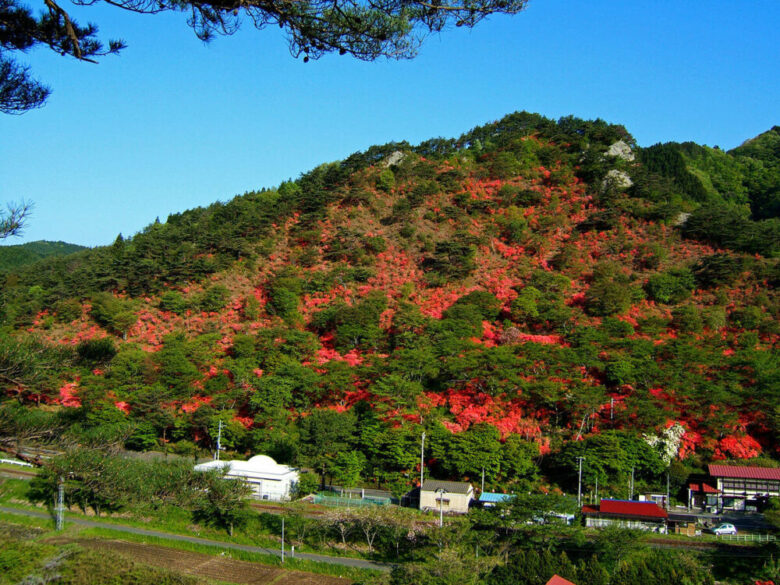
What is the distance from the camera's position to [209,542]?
68.0 ft

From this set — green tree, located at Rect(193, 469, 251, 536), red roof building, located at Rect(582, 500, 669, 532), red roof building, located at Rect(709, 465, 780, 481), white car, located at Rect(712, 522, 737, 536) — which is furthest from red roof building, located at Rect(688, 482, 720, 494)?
green tree, located at Rect(193, 469, 251, 536)

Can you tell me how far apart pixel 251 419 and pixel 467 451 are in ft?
38.1

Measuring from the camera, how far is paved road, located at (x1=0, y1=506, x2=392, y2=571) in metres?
18.9

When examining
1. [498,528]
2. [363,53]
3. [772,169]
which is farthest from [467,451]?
[772,169]

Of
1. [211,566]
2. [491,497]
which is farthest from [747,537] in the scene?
[211,566]

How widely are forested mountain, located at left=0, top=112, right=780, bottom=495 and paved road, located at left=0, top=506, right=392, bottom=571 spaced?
4.26 meters

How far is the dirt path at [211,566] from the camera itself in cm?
1728

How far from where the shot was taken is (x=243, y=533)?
71.2ft

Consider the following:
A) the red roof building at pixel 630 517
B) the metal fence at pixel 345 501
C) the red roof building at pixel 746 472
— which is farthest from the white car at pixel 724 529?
the metal fence at pixel 345 501

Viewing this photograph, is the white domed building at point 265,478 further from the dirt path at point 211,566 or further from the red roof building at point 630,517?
the red roof building at point 630,517

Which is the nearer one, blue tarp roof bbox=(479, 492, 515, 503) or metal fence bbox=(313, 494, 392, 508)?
blue tarp roof bbox=(479, 492, 515, 503)

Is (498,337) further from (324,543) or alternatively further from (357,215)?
(357,215)

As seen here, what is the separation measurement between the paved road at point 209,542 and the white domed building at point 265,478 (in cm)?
350

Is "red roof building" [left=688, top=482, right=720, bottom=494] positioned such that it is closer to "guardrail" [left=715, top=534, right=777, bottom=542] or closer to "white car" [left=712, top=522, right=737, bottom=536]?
"white car" [left=712, top=522, right=737, bottom=536]
